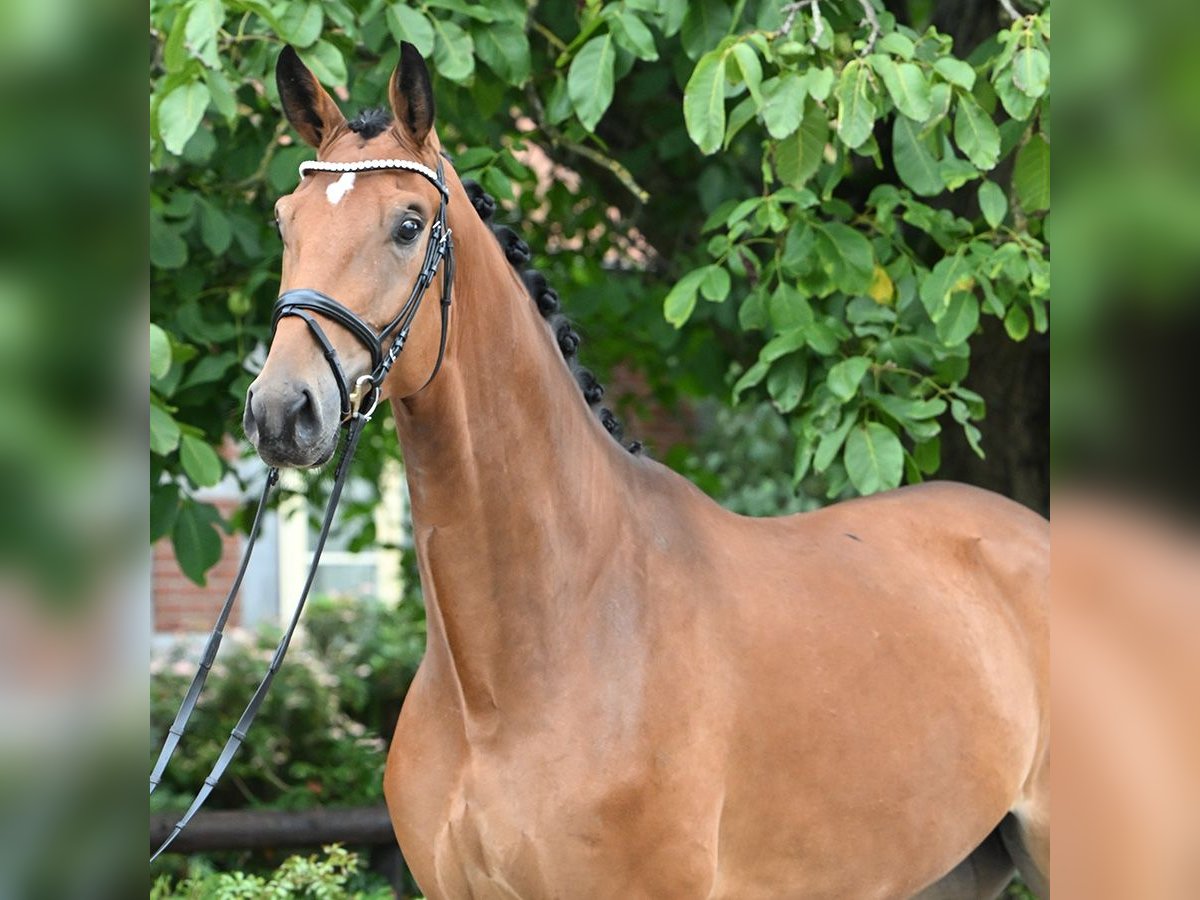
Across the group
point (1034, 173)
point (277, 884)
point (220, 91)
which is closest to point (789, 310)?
point (1034, 173)

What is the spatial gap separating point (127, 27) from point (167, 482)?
3.74 metres

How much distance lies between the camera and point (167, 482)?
14.1 feet

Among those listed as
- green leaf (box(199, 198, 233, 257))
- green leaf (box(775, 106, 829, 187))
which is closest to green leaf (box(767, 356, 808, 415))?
green leaf (box(775, 106, 829, 187))

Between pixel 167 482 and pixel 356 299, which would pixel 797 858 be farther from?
pixel 167 482

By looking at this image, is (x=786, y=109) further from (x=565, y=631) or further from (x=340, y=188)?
(x=565, y=631)

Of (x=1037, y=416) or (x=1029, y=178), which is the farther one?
(x=1037, y=416)

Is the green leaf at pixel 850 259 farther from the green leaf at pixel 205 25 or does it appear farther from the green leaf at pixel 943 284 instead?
the green leaf at pixel 205 25

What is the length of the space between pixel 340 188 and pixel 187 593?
7388mm

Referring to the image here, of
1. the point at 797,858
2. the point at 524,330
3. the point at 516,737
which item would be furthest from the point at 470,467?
the point at 797,858

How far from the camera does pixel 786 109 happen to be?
122 inches

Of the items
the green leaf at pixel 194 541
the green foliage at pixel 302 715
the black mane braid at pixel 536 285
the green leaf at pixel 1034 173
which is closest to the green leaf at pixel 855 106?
the green leaf at pixel 1034 173

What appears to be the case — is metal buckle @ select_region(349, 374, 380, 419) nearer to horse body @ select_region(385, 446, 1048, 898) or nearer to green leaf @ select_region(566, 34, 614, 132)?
horse body @ select_region(385, 446, 1048, 898)

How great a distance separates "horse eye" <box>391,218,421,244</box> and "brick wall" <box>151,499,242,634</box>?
6.90 m

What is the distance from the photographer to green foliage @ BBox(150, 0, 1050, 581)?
10.5ft
